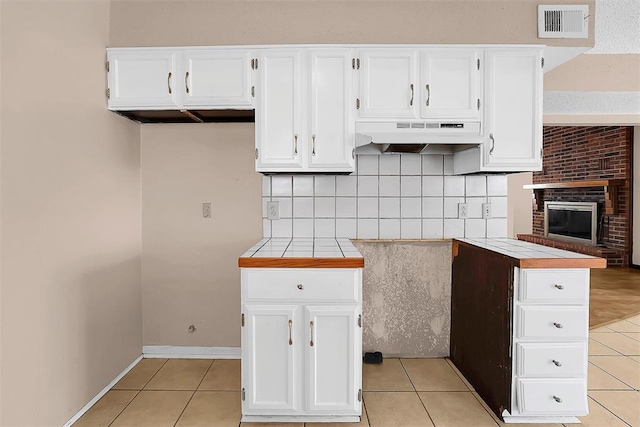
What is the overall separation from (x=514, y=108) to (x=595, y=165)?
571 cm

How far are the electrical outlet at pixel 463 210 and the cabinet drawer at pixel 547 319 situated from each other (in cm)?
96

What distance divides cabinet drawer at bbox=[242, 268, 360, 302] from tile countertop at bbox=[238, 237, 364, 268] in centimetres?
3

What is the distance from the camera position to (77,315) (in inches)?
84.9

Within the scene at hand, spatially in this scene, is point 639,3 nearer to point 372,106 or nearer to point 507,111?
point 507,111

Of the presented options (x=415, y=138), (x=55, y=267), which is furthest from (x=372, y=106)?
(x=55, y=267)

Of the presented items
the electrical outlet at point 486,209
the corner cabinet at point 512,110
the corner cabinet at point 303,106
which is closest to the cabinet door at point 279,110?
the corner cabinet at point 303,106

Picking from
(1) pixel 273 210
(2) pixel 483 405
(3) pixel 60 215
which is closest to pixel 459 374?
(2) pixel 483 405

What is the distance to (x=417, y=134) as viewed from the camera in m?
2.32

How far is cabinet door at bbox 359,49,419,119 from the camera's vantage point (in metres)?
2.42

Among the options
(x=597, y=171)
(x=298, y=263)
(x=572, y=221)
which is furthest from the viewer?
(x=572, y=221)

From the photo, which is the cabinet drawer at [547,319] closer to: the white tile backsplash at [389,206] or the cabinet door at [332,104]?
the white tile backsplash at [389,206]

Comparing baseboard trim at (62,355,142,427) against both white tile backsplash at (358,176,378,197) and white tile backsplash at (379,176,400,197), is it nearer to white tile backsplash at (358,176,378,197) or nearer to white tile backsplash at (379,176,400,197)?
white tile backsplash at (358,176,378,197)

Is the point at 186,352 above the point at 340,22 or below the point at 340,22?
below

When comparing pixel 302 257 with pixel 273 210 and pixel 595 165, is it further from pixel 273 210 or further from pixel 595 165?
pixel 595 165
